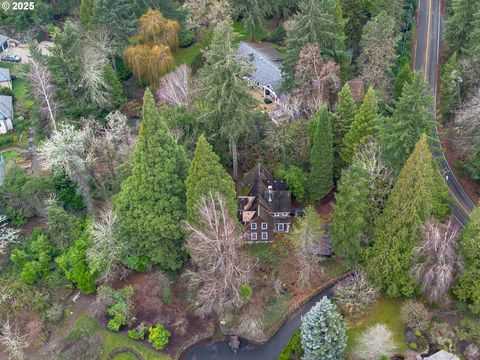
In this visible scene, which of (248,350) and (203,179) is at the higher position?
(203,179)

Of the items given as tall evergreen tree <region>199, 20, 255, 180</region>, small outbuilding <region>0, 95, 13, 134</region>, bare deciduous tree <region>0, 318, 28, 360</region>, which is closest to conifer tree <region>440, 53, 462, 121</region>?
tall evergreen tree <region>199, 20, 255, 180</region>

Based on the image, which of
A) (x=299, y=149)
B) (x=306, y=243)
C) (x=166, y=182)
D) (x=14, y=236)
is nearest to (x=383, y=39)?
(x=299, y=149)

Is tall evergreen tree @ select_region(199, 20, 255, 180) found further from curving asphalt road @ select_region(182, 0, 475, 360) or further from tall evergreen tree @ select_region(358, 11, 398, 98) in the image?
curving asphalt road @ select_region(182, 0, 475, 360)

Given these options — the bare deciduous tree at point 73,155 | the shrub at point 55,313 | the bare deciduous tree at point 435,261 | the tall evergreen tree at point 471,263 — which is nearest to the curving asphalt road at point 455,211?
the tall evergreen tree at point 471,263

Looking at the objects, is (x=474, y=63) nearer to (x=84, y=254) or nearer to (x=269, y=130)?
(x=269, y=130)

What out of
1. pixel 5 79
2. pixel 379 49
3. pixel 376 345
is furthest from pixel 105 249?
pixel 5 79

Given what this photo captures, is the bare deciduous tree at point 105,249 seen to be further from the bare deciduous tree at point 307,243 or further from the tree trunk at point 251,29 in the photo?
the tree trunk at point 251,29

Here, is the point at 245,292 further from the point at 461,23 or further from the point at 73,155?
the point at 461,23

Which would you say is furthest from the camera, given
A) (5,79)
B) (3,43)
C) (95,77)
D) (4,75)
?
(3,43)
